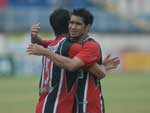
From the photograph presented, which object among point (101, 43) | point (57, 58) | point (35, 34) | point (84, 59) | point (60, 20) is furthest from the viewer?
point (101, 43)

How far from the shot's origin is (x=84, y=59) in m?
6.96

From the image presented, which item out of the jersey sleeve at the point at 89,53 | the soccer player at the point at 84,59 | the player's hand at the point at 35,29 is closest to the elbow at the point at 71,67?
the soccer player at the point at 84,59

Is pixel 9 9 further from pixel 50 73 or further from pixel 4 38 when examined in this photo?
pixel 50 73

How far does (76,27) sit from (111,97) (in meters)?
14.4

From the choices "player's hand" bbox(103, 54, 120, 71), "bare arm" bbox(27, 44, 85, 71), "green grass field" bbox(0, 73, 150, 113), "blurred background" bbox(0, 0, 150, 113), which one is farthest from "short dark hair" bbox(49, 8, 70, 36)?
"blurred background" bbox(0, 0, 150, 113)

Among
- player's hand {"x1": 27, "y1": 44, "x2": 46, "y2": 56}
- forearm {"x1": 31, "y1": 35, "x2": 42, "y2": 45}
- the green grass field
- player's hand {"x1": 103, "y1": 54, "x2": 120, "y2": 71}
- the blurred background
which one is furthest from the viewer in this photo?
the blurred background

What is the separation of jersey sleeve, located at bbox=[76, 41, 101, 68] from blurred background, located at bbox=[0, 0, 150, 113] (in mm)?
12748

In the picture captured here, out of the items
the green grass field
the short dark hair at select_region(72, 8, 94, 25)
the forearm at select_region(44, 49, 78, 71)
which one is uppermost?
the short dark hair at select_region(72, 8, 94, 25)

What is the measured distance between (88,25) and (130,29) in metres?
40.3

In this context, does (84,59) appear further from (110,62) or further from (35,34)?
(35,34)

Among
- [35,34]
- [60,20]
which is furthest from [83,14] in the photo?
[35,34]

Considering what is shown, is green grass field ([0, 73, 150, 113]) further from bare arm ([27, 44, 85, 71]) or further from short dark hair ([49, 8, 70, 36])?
bare arm ([27, 44, 85, 71])

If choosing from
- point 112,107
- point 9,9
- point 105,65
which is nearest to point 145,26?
point 9,9

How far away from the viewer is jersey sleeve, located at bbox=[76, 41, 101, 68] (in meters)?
6.96
